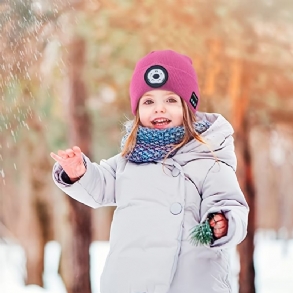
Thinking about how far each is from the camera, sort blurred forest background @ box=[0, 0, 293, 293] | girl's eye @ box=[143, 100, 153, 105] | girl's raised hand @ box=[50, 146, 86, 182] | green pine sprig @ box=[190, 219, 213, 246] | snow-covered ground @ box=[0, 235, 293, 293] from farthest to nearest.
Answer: snow-covered ground @ box=[0, 235, 293, 293]
blurred forest background @ box=[0, 0, 293, 293]
girl's eye @ box=[143, 100, 153, 105]
girl's raised hand @ box=[50, 146, 86, 182]
green pine sprig @ box=[190, 219, 213, 246]

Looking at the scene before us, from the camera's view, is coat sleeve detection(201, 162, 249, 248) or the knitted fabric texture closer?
coat sleeve detection(201, 162, 249, 248)

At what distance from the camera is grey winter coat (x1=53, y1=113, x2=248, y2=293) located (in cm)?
101

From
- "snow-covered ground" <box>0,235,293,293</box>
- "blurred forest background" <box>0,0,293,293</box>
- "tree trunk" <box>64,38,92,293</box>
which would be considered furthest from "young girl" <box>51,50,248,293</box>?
"snow-covered ground" <box>0,235,293,293</box>

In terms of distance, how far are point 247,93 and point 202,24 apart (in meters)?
0.40

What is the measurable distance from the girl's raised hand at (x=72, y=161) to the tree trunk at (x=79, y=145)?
5.05 ft

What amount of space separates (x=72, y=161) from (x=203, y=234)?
28 cm

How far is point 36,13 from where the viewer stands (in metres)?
2.45

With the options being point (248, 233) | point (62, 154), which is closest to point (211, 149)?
point (62, 154)

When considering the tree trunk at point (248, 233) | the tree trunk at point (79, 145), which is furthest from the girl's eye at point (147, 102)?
the tree trunk at point (248, 233)

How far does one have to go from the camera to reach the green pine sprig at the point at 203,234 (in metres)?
0.96

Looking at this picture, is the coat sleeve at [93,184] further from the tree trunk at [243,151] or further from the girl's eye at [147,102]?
the tree trunk at [243,151]

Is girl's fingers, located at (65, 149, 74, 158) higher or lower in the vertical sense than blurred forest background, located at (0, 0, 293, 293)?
lower

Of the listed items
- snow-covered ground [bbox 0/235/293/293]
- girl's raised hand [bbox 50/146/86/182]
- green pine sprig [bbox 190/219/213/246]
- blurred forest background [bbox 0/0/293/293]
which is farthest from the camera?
snow-covered ground [bbox 0/235/293/293]

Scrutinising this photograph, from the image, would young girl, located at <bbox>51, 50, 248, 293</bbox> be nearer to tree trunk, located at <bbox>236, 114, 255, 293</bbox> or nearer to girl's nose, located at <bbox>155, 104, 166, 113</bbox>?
girl's nose, located at <bbox>155, 104, 166, 113</bbox>
